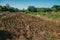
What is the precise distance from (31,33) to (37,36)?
425 mm

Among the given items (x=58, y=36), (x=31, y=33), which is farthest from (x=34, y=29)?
(x=58, y=36)

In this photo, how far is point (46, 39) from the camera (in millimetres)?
5477

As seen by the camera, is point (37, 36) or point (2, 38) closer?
point (2, 38)

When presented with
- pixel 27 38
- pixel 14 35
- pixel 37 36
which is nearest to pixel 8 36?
pixel 14 35

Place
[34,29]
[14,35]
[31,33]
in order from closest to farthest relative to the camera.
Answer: [14,35], [31,33], [34,29]

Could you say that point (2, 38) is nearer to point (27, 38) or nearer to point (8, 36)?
point (8, 36)

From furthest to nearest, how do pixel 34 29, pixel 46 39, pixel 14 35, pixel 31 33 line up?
pixel 34 29, pixel 31 33, pixel 14 35, pixel 46 39

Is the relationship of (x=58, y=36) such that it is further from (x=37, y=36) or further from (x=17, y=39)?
(x=17, y=39)

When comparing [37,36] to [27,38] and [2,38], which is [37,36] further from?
[2,38]

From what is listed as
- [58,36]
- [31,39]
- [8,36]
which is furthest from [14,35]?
[58,36]

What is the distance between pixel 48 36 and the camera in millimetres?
5754

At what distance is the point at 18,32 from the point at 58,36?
1.53m

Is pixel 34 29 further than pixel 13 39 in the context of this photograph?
Yes

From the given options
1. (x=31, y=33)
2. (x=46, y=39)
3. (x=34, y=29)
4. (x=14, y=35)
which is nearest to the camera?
(x=46, y=39)
